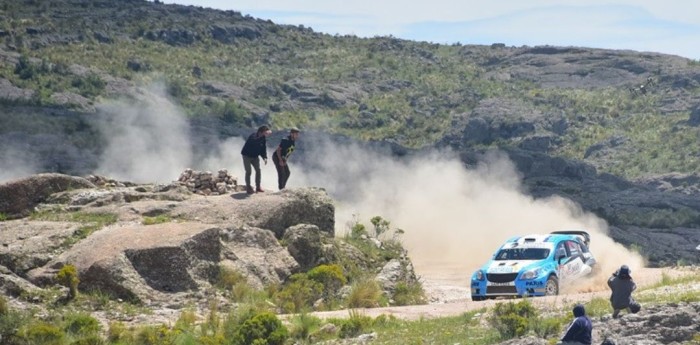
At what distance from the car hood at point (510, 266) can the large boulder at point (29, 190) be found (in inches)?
401

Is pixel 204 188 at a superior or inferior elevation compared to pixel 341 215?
superior

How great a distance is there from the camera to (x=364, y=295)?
86.3 feet

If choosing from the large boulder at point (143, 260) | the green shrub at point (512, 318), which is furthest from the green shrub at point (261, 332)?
the large boulder at point (143, 260)

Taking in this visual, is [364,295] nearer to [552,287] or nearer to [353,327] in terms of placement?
[552,287]

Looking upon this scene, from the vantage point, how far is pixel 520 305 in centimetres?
2055

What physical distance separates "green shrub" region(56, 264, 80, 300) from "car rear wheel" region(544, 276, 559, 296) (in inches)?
410

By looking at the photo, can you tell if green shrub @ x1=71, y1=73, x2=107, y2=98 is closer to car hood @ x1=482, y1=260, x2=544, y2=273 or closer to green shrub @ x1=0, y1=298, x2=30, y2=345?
car hood @ x1=482, y1=260, x2=544, y2=273

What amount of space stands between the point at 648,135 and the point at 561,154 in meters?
7.91

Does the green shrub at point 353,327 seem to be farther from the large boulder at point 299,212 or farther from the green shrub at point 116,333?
the large boulder at point 299,212

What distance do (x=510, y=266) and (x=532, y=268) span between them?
20.2 inches

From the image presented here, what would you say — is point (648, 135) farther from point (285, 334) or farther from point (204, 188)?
point (285, 334)

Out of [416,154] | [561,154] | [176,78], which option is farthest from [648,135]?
[176,78]

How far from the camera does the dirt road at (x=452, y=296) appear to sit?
78.1 ft

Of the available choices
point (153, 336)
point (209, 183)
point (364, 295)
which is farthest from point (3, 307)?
point (209, 183)
